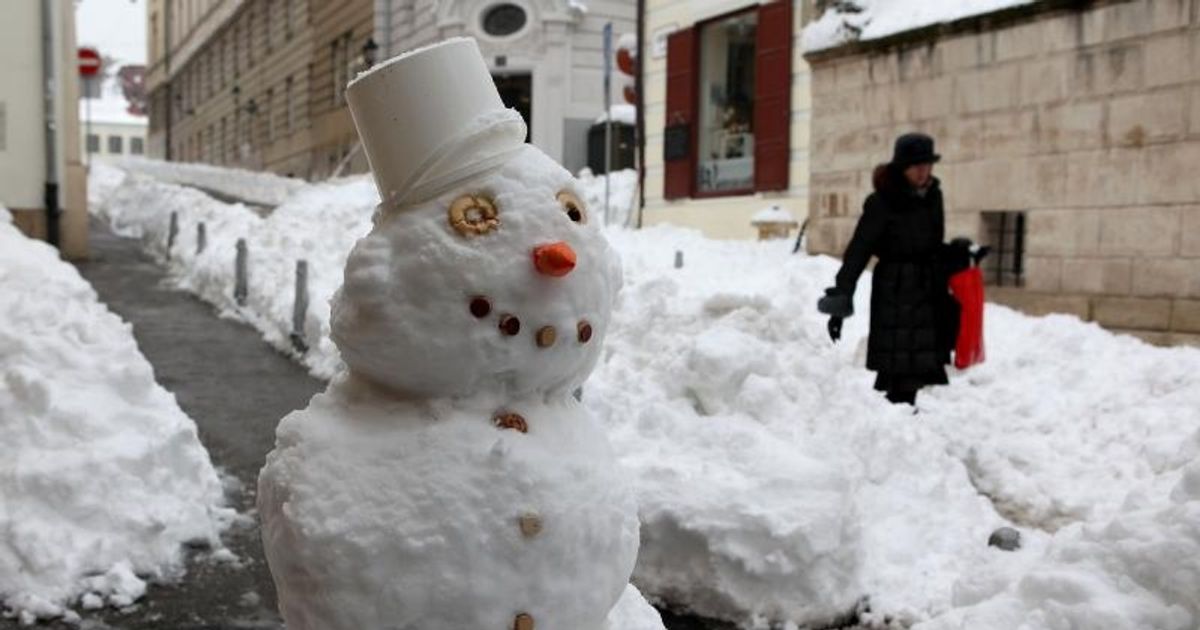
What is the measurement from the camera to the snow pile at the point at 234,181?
91.6 ft

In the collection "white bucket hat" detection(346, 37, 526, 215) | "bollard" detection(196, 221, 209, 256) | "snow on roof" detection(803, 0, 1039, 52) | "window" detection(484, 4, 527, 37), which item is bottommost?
"bollard" detection(196, 221, 209, 256)

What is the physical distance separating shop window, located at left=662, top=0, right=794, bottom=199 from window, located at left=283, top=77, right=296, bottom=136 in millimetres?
23691

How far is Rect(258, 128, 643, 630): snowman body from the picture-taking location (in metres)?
2.36

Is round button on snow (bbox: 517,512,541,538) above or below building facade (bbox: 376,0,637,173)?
below

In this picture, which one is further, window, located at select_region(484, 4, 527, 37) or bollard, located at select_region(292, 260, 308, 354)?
window, located at select_region(484, 4, 527, 37)

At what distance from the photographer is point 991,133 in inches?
407

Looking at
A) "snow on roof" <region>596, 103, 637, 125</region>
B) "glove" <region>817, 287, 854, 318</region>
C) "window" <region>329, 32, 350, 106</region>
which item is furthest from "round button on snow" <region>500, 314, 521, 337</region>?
"window" <region>329, 32, 350, 106</region>

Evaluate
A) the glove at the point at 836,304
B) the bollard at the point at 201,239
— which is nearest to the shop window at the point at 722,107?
the bollard at the point at 201,239

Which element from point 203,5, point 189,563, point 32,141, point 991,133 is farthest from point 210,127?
point 189,563

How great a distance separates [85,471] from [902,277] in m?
4.21

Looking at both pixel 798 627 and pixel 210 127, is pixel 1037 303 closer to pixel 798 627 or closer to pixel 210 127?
pixel 798 627

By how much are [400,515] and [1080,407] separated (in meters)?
5.88

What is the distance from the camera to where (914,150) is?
6172 mm

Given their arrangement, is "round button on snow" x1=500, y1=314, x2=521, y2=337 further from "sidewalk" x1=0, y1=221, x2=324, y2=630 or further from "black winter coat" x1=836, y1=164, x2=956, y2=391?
"black winter coat" x1=836, y1=164, x2=956, y2=391
